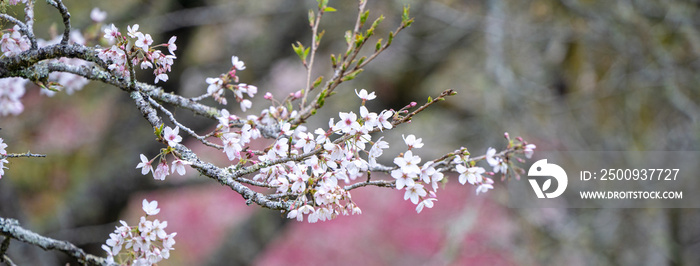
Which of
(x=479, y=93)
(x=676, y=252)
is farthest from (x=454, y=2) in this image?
(x=676, y=252)

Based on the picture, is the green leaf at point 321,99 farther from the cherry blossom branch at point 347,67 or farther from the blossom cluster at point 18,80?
the blossom cluster at point 18,80

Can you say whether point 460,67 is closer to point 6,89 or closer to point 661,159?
point 661,159

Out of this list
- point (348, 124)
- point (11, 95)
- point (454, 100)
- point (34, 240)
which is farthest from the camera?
point (454, 100)

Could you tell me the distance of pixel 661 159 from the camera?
438 centimetres

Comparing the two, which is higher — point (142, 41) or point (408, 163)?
point (142, 41)

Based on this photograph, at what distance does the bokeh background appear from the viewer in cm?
357

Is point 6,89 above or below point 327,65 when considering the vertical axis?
below

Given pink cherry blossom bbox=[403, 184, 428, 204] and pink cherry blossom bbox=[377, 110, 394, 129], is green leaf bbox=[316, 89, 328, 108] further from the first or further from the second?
pink cherry blossom bbox=[403, 184, 428, 204]

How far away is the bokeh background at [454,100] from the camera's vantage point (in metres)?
3.57

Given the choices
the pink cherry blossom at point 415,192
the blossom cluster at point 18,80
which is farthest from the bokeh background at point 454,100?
the pink cherry blossom at point 415,192

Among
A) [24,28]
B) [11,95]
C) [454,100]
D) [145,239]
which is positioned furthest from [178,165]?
[454,100]

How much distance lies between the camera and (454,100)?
5.06m

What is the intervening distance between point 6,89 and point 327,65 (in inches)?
149

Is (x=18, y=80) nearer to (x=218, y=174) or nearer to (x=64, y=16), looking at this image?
(x=64, y=16)
